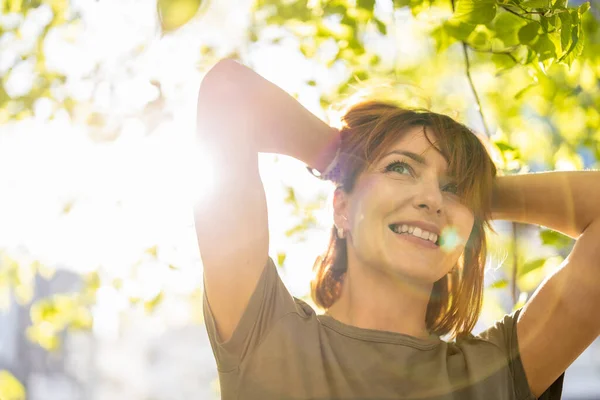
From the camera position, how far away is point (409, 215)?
1.90m

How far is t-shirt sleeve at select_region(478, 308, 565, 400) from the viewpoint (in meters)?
1.85

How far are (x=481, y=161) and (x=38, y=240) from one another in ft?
10.6

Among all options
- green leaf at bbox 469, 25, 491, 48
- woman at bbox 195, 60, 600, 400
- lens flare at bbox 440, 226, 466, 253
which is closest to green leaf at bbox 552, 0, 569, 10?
woman at bbox 195, 60, 600, 400

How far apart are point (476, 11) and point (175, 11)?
93 cm

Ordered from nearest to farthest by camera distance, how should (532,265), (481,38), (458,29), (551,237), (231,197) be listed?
1. (231,197)
2. (458,29)
3. (481,38)
4. (532,265)
5. (551,237)

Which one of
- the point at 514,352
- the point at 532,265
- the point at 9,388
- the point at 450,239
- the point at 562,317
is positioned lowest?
the point at 9,388

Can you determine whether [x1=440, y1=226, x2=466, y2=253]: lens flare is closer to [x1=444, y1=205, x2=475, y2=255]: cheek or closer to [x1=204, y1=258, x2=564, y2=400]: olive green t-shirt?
[x1=444, y1=205, x2=475, y2=255]: cheek

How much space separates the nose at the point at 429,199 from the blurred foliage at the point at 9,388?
2.72 metres

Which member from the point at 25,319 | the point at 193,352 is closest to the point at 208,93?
the point at 25,319

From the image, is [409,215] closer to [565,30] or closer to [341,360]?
[341,360]

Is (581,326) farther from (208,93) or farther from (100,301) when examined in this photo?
(100,301)

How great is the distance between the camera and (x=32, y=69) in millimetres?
3820

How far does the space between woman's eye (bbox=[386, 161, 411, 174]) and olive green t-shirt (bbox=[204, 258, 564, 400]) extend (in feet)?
1.58

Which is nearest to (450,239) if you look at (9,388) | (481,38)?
(481,38)
